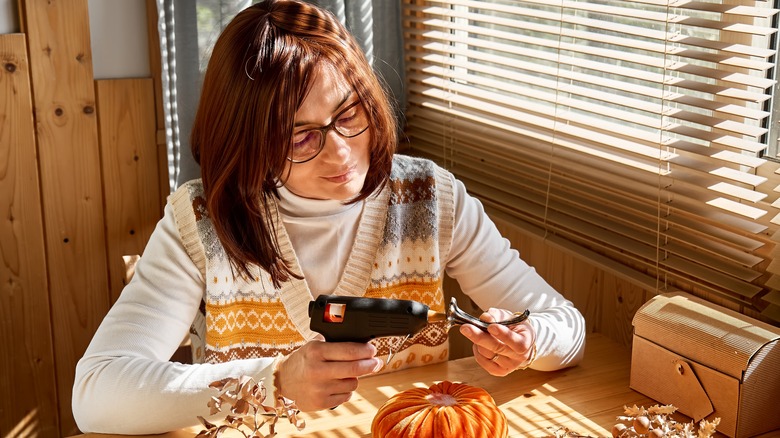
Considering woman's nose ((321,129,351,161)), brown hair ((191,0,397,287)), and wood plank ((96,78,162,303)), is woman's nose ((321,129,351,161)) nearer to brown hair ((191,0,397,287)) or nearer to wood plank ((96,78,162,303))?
brown hair ((191,0,397,287))

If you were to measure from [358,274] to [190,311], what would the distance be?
30 centimetres

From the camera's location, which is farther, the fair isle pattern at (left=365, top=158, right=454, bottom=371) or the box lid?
the fair isle pattern at (left=365, top=158, right=454, bottom=371)

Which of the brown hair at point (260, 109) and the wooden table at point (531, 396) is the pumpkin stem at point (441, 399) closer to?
the wooden table at point (531, 396)

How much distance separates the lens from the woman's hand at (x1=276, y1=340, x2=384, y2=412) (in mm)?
1100

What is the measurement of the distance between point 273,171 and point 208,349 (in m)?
0.38

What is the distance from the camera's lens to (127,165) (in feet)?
7.30

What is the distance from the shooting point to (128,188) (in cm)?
224

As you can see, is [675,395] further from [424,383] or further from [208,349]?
[208,349]

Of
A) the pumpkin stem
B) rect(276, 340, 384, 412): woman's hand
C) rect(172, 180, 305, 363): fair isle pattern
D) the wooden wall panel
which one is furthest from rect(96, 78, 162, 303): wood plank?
the pumpkin stem

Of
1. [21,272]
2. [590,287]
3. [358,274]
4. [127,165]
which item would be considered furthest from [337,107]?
[21,272]

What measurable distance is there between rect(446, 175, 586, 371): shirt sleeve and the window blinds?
0.72 feet

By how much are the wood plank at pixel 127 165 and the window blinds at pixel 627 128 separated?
0.77 metres

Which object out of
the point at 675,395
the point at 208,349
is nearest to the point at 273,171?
the point at 208,349

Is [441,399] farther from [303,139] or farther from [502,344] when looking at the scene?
[303,139]
